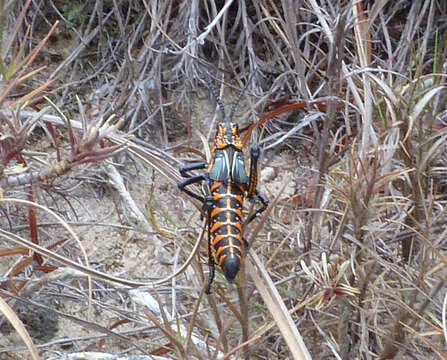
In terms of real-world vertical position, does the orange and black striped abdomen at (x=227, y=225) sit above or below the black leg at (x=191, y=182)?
below

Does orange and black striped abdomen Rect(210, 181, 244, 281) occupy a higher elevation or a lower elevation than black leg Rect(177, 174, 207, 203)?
lower

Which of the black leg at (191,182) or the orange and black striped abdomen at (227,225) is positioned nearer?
the orange and black striped abdomen at (227,225)

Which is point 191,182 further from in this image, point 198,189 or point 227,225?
point 227,225

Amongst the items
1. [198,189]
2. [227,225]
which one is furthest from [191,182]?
[227,225]

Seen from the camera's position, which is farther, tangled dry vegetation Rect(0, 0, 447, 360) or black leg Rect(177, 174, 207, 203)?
black leg Rect(177, 174, 207, 203)

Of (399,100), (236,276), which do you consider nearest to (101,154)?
(236,276)

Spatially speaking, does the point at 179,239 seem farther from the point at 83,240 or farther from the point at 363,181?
the point at 83,240
